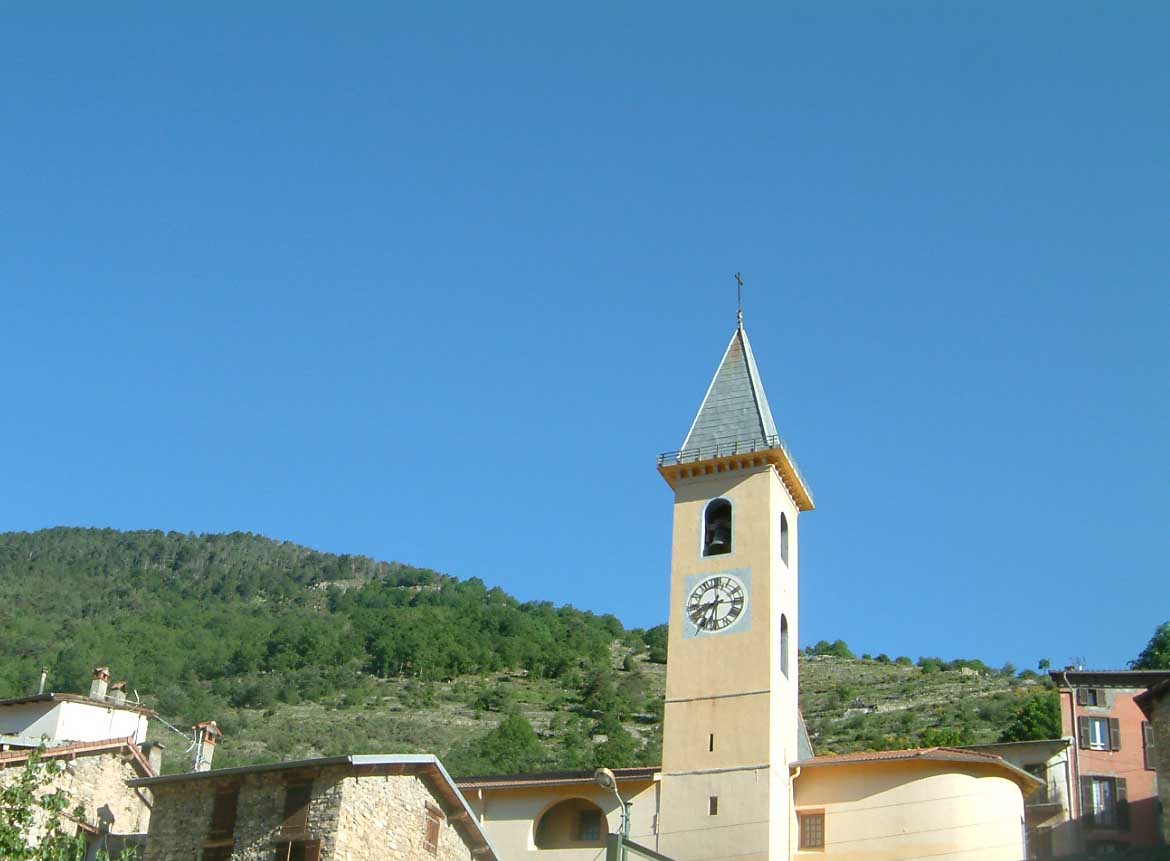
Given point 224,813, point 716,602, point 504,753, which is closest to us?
point 224,813

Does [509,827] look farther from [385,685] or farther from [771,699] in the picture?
[385,685]

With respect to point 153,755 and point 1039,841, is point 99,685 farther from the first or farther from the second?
point 1039,841

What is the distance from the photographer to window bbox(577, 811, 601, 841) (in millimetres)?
43219

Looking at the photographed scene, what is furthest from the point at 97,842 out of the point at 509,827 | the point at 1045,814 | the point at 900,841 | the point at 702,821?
the point at 1045,814

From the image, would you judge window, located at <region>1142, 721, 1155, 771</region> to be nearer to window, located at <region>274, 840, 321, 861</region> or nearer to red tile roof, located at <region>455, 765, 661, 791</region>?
red tile roof, located at <region>455, 765, 661, 791</region>

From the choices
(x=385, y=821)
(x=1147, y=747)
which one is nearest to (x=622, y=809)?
(x=385, y=821)

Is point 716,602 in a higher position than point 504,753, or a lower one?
lower

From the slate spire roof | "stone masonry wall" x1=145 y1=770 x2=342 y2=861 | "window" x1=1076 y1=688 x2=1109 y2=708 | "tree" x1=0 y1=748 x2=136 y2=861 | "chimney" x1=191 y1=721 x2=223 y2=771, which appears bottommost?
"tree" x1=0 y1=748 x2=136 y2=861

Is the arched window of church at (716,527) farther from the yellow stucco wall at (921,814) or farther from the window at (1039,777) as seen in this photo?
the window at (1039,777)

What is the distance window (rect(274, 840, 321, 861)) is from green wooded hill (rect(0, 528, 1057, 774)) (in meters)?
37.8

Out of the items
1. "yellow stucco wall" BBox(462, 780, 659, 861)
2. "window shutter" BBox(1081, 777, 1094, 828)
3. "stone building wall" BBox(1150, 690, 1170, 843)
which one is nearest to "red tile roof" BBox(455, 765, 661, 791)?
"yellow stucco wall" BBox(462, 780, 659, 861)

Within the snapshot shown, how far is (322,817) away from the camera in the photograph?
32531 millimetres

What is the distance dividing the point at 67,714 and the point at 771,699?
2114 centimetres

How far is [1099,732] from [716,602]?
24265 millimetres
